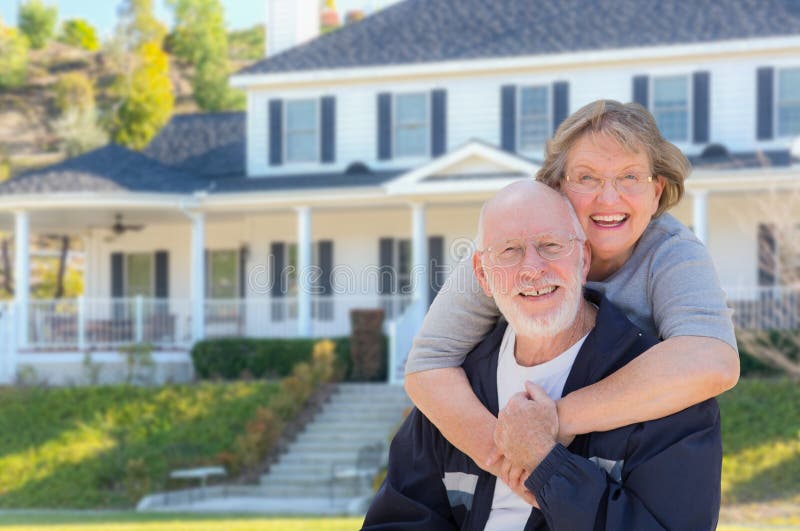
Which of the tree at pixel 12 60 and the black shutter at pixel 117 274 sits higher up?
the tree at pixel 12 60

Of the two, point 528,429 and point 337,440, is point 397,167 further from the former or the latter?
point 528,429

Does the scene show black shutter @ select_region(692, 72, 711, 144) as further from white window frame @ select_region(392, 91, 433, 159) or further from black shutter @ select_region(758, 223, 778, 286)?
white window frame @ select_region(392, 91, 433, 159)

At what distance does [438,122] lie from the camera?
25.7 metres

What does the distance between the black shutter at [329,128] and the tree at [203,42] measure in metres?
44.8

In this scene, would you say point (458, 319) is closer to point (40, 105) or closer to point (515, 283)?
point (515, 283)

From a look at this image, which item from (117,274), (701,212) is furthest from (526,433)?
(117,274)

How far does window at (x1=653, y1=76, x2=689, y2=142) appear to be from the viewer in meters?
24.2

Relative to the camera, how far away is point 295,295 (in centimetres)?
2702

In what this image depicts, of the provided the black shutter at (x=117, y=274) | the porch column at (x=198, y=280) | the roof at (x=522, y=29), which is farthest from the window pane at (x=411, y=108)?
the black shutter at (x=117, y=274)

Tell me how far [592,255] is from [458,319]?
0.43m

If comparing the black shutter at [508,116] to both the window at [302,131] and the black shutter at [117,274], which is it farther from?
the black shutter at [117,274]

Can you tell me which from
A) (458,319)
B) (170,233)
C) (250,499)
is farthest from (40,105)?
(458,319)

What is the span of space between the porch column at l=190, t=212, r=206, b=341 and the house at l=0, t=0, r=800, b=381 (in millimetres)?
39

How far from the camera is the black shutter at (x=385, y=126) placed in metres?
26.0
